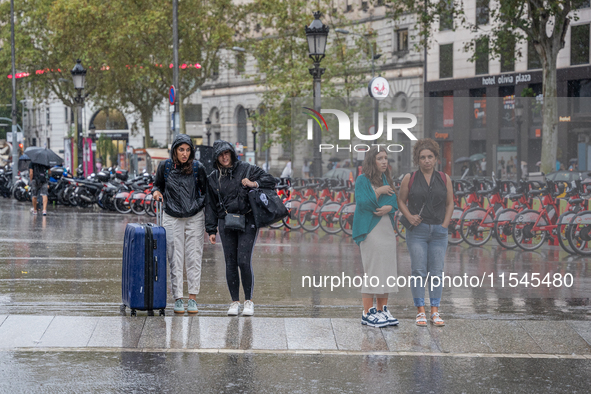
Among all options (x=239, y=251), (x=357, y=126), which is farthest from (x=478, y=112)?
(x=239, y=251)

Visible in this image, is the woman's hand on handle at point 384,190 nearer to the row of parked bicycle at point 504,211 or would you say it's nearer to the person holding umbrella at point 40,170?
the row of parked bicycle at point 504,211

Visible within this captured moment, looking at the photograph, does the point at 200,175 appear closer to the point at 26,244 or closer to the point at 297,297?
the point at 297,297

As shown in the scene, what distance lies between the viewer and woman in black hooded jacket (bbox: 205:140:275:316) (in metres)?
8.66

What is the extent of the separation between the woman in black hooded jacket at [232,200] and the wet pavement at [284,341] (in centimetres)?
64

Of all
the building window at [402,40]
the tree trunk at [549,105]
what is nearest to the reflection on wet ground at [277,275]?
the tree trunk at [549,105]

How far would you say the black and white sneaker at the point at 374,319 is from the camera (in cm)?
809

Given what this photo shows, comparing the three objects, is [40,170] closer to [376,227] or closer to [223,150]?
[223,150]

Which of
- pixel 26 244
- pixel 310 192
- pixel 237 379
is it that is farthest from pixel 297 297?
pixel 26 244

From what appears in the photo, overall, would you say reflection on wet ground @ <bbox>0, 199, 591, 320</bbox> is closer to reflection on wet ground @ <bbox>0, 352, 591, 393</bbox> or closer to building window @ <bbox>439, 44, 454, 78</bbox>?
reflection on wet ground @ <bbox>0, 352, 591, 393</bbox>

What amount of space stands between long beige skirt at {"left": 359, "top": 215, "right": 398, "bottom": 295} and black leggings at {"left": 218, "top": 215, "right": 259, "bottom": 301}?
1199 mm

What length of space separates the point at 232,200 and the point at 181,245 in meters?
0.70

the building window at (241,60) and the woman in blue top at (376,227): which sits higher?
the building window at (241,60)

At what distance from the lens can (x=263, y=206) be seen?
865 centimetres

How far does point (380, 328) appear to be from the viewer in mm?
8078
